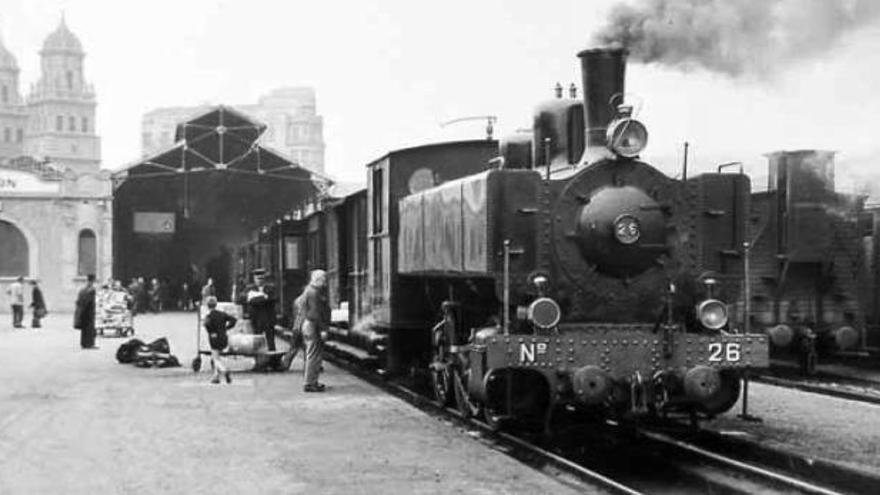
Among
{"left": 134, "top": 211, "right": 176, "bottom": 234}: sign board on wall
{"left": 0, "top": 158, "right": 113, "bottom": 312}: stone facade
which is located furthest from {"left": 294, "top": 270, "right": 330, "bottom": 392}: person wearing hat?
{"left": 134, "top": 211, "right": 176, "bottom": 234}: sign board on wall

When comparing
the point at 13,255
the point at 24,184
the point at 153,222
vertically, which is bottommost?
the point at 13,255

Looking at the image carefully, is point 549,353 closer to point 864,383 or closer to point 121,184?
point 864,383

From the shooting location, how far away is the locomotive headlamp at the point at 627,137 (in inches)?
377

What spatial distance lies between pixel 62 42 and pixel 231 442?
3241 inches

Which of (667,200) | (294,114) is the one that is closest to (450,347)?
(667,200)

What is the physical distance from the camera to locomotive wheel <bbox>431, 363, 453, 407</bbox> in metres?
12.0

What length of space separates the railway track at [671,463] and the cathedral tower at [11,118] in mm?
91216

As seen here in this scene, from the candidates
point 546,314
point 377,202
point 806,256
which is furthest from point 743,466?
point 806,256

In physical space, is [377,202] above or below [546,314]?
above

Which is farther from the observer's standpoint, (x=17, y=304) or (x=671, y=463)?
(x=17, y=304)

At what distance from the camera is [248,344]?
17.6 m

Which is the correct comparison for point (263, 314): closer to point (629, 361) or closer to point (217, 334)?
point (217, 334)

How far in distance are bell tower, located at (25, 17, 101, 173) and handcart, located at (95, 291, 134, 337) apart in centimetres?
7462

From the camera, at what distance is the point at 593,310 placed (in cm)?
985
